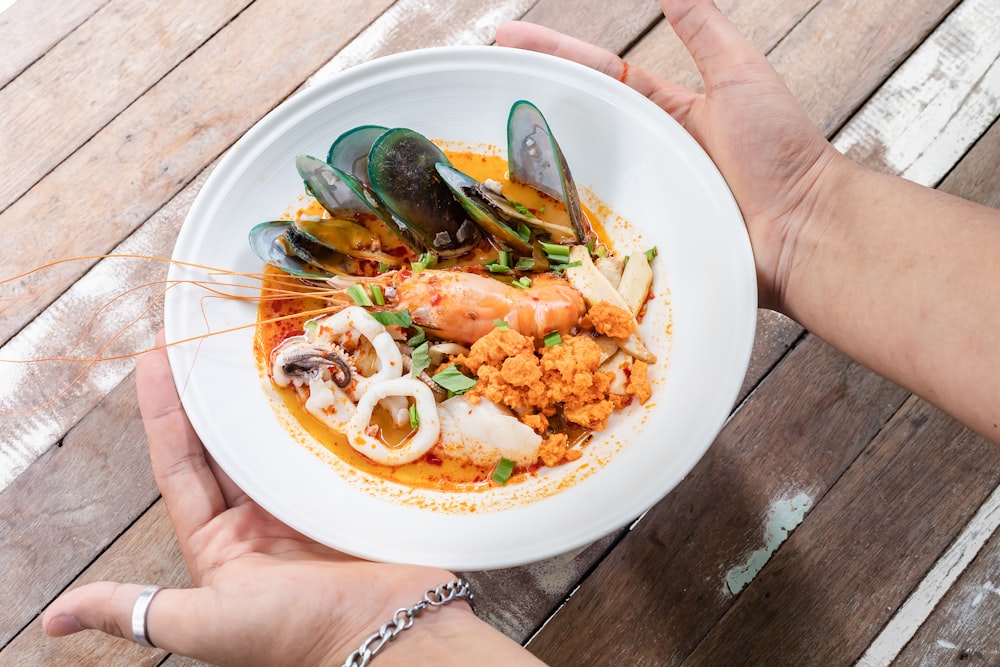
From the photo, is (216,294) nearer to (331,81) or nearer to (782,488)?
(331,81)

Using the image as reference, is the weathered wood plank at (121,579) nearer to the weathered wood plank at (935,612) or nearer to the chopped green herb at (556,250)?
the chopped green herb at (556,250)

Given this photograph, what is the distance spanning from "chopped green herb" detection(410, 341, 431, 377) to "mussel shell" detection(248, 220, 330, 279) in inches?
14.4

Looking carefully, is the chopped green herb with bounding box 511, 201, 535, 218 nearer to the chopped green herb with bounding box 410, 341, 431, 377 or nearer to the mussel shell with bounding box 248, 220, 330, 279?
the chopped green herb with bounding box 410, 341, 431, 377

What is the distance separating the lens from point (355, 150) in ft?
6.61

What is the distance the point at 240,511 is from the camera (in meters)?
1.94

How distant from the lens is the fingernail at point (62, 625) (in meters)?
1.65

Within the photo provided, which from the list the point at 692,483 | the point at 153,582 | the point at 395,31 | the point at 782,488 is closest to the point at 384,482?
the point at 153,582

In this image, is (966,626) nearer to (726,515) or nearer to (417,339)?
(726,515)

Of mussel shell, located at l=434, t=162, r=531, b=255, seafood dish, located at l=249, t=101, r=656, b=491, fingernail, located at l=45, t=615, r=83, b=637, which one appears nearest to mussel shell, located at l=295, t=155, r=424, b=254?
seafood dish, located at l=249, t=101, r=656, b=491

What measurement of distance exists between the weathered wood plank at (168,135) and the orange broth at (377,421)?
0.68 m

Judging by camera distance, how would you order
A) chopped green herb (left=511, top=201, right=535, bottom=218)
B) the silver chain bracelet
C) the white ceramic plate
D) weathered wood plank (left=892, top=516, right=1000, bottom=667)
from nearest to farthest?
the silver chain bracelet
the white ceramic plate
chopped green herb (left=511, top=201, right=535, bottom=218)
weathered wood plank (left=892, top=516, right=1000, bottom=667)

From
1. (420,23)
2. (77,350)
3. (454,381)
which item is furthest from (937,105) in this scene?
(77,350)

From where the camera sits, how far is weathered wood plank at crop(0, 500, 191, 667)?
84.0 inches

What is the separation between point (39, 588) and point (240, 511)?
829mm
